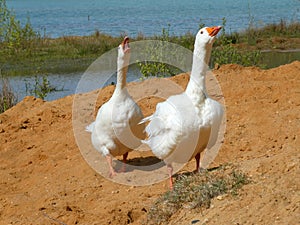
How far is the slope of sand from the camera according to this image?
545cm

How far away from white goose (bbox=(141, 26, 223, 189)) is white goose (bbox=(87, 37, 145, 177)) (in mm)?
919

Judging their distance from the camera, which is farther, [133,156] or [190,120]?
[133,156]

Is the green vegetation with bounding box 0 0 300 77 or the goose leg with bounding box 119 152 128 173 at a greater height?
the goose leg with bounding box 119 152 128 173

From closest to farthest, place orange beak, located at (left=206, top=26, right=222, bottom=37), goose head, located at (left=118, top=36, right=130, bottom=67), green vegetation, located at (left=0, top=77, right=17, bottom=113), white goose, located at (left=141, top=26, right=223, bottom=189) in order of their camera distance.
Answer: white goose, located at (left=141, top=26, right=223, bottom=189) → orange beak, located at (left=206, top=26, right=222, bottom=37) → goose head, located at (left=118, top=36, right=130, bottom=67) → green vegetation, located at (left=0, top=77, right=17, bottom=113)

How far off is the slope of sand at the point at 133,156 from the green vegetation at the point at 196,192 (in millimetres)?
104

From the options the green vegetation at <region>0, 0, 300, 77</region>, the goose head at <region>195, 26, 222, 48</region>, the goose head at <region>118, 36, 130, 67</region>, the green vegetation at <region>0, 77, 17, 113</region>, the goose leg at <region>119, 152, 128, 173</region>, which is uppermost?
the goose head at <region>195, 26, 222, 48</region>

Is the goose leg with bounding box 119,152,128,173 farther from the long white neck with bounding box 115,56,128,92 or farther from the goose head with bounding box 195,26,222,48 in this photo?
the goose head with bounding box 195,26,222,48

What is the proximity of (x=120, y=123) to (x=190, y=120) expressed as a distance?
1620mm

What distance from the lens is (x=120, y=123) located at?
834cm

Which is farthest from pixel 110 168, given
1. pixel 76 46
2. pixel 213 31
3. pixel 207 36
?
pixel 76 46

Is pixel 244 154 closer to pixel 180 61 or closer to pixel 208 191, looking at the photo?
pixel 208 191

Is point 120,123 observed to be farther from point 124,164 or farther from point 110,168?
point 124,164

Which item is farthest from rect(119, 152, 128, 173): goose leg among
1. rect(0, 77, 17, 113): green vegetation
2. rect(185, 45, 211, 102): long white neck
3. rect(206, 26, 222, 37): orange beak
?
rect(0, 77, 17, 113): green vegetation

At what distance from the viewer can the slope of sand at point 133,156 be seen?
5.45 meters
